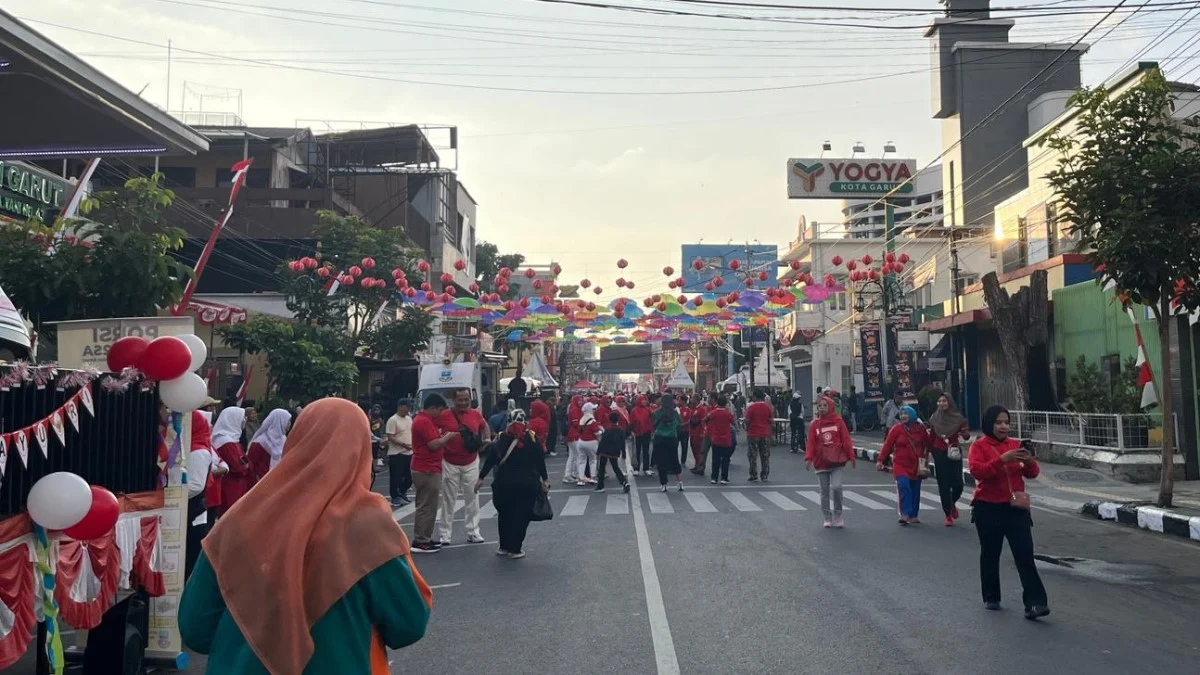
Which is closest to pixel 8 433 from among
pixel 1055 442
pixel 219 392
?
pixel 1055 442

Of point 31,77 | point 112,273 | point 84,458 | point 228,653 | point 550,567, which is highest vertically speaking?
point 31,77

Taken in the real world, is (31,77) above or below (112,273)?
above

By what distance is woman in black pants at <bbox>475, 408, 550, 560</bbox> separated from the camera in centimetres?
1127

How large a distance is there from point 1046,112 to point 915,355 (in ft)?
32.9

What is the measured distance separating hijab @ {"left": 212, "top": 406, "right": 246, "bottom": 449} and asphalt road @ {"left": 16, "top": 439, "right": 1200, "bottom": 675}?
247cm

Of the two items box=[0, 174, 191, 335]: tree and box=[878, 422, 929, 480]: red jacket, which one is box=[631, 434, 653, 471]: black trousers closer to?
box=[878, 422, 929, 480]: red jacket

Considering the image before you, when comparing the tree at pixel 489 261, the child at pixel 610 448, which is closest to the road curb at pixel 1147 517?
the child at pixel 610 448

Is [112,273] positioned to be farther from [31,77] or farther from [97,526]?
[97,526]

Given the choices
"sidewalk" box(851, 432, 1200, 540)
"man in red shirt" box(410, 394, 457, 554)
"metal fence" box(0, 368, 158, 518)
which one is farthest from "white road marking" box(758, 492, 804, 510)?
"metal fence" box(0, 368, 158, 518)

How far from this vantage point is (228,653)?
2971 millimetres

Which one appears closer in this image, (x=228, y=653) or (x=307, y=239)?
(x=228, y=653)

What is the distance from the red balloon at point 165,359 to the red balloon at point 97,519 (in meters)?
1.01

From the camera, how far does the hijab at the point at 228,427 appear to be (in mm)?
10016

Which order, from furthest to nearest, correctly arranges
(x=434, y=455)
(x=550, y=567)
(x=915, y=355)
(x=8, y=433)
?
(x=915, y=355) < (x=434, y=455) < (x=550, y=567) < (x=8, y=433)
